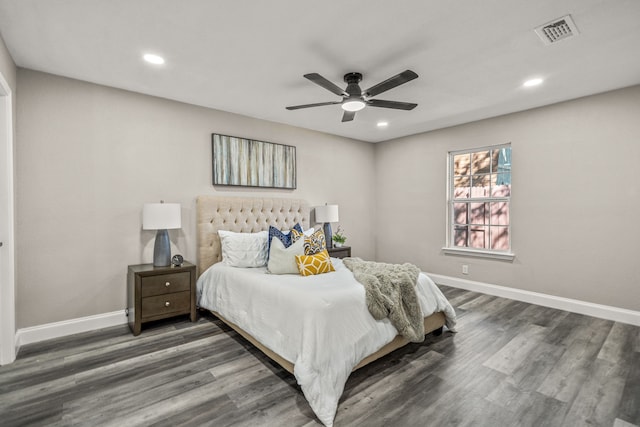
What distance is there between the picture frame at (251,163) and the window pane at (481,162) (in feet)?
8.96

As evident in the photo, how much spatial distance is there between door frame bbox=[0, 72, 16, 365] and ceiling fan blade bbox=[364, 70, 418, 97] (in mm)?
2880

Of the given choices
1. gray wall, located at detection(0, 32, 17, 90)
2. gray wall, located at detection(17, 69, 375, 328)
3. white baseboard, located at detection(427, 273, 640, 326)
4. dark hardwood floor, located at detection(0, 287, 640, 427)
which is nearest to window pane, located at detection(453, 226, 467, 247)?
white baseboard, located at detection(427, 273, 640, 326)

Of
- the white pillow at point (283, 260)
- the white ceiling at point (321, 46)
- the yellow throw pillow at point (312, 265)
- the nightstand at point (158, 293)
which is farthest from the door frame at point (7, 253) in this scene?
the yellow throw pillow at point (312, 265)

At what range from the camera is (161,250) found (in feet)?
10.7

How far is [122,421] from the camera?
1826mm

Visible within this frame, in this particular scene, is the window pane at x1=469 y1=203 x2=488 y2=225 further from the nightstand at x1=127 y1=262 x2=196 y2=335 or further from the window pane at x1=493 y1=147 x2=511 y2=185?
the nightstand at x1=127 y1=262 x2=196 y2=335

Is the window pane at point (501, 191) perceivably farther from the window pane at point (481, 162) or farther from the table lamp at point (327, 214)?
the table lamp at point (327, 214)

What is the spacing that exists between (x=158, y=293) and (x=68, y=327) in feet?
2.89

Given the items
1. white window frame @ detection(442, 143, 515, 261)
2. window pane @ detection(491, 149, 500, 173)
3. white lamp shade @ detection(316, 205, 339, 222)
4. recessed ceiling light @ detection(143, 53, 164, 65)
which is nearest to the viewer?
recessed ceiling light @ detection(143, 53, 164, 65)

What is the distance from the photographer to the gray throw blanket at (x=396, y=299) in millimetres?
2365

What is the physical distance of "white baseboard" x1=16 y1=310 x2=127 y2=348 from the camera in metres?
2.83

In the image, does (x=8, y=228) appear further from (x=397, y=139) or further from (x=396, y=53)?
(x=397, y=139)

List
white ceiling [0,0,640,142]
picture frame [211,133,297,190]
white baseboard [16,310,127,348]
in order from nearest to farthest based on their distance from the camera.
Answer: white ceiling [0,0,640,142] < white baseboard [16,310,127,348] < picture frame [211,133,297,190]

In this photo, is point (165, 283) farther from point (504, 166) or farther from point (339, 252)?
point (504, 166)
